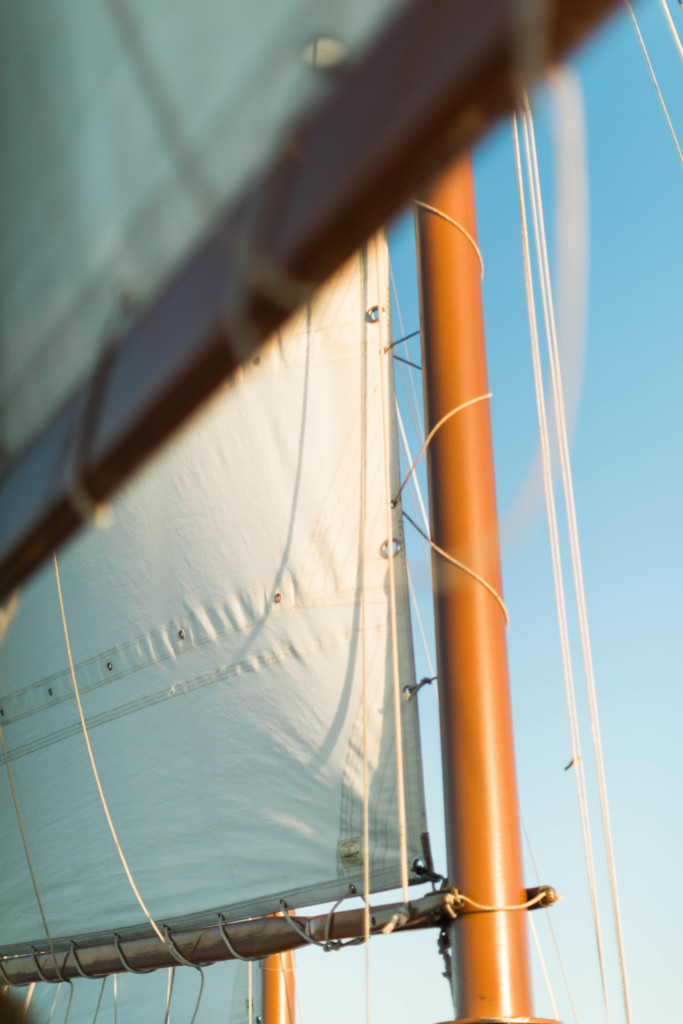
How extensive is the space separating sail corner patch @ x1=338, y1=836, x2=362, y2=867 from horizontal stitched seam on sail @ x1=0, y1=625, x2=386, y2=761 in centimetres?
53

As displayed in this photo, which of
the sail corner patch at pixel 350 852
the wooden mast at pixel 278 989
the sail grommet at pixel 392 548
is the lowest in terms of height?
the wooden mast at pixel 278 989

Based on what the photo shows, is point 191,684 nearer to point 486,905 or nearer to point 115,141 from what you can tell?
point 486,905

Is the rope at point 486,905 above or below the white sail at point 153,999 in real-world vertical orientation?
above

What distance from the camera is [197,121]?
25.0 inches

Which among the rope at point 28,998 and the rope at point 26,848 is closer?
the rope at point 26,848

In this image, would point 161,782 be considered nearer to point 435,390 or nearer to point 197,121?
point 435,390

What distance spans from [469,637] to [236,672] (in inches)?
33.4

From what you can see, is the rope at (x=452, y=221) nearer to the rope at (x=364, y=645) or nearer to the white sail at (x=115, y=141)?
the rope at (x=364, y=645)

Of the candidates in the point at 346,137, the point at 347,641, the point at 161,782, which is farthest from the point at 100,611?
the point at 346,137

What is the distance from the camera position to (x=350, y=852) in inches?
96.0

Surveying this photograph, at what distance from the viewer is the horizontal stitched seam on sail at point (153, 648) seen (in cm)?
276

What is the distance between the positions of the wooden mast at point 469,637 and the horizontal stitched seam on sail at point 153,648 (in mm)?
386

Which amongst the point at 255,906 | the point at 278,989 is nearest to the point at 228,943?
the point at 255,906

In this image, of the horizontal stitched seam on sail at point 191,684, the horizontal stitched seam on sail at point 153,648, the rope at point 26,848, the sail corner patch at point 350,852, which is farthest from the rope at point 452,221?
the rope at point 26,848
